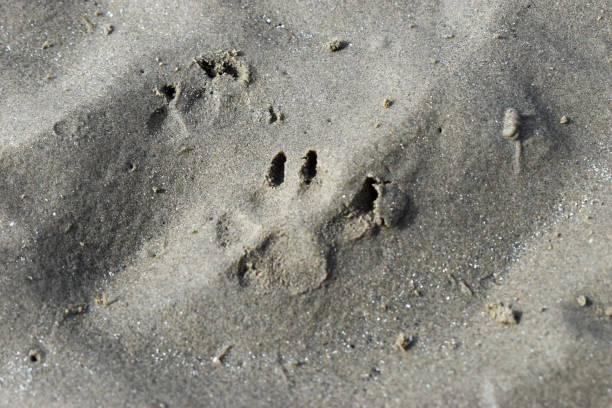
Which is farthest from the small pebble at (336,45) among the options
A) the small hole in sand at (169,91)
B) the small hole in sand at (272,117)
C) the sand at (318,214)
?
the small hole in sand at (169,91)

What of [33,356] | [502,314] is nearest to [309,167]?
[502,314]

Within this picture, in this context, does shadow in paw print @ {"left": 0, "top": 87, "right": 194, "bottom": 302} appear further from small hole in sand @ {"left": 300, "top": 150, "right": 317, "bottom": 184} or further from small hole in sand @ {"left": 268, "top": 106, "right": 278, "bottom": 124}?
small hole in sand @ {"left": 300, "top": 150, "right": 317, "bottom": 184}

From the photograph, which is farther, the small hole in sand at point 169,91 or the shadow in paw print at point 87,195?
the small hole in sand at point 169,91

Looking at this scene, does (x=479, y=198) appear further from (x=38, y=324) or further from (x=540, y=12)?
(x=38, y=324)

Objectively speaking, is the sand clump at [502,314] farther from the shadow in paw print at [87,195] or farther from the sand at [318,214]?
the shadow in paw print at [87,195]

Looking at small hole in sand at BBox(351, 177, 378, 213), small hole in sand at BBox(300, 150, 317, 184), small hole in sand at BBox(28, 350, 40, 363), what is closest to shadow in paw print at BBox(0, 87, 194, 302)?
small hole in sand at BBox(28, 350, 40, 363)

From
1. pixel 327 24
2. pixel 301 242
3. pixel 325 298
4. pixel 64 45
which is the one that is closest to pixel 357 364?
pixel 325 298
